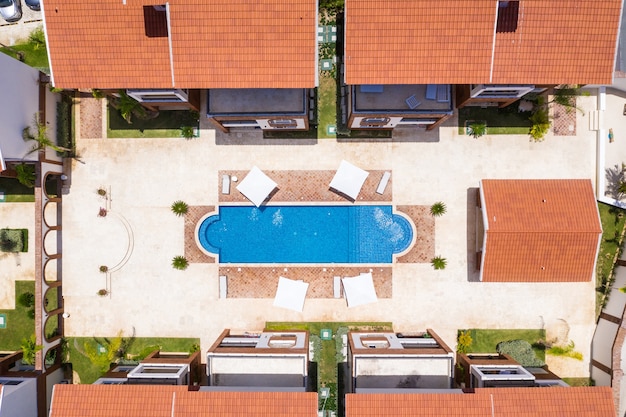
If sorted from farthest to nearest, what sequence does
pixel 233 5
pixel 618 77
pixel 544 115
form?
pixel 544 115 → pixel 618 77 → pixel 233 5

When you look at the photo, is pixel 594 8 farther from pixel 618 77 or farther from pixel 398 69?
pixel 398 69

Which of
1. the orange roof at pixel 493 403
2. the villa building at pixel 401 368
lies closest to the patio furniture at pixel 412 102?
the villa building at pixel 401 368

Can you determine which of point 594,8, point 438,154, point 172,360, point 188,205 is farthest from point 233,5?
point 172,360

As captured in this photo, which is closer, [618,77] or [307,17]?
[307,17]

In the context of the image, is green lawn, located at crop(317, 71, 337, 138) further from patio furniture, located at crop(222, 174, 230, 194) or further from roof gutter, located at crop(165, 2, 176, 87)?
roof gutter, located at crop(165, 2, 176, 87)

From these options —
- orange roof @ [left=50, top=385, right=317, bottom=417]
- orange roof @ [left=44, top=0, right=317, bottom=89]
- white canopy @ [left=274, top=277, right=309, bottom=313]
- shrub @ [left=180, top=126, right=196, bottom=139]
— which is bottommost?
orange roof @ [left=50, top=385, right=317, bottom=417]

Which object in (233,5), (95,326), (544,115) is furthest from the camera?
(95,326)

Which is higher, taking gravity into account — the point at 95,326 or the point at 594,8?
the point at 594,8

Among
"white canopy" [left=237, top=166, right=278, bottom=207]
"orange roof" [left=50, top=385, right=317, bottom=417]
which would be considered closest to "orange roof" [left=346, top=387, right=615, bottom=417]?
"orange roof" [left=50, top=385, right=317, bottom=417]
